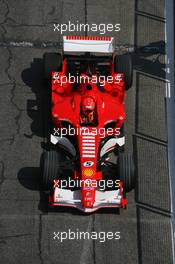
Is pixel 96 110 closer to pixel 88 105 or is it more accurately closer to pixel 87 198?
pixel 88 105

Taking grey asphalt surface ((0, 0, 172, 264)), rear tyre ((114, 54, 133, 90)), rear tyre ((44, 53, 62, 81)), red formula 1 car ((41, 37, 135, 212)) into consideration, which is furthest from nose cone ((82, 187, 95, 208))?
rear tyre ((44, 53, 62, 81))

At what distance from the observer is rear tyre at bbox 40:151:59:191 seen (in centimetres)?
1195

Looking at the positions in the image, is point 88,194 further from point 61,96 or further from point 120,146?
point 61,96

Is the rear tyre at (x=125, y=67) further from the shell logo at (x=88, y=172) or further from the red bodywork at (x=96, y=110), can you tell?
the shell logo at (x=88, y=172)

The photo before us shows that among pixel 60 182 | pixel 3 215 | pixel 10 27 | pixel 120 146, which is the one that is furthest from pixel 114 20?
pixel 3 215

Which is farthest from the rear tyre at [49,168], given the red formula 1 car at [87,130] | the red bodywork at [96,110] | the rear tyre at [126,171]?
the rear tyre at [126,171]

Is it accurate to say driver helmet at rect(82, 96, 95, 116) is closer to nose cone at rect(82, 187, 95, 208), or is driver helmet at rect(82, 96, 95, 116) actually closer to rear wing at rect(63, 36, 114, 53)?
rear wing at rect(63, 36, 114, 53)

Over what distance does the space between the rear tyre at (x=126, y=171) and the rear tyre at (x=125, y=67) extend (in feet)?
7.53

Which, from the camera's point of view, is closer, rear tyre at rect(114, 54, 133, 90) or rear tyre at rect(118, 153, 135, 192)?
rear tyre at rect(118, 153, 135, 192)

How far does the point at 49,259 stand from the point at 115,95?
4083mm

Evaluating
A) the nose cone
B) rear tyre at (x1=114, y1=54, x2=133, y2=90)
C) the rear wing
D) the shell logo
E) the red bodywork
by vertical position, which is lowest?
the nose cone

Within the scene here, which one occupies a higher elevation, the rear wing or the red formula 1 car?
the rear wing

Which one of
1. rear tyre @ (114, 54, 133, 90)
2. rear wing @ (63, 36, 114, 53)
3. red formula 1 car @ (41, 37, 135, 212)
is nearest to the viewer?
red formula 1 car @ (41, 37, 135, 212)

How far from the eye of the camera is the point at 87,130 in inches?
484
